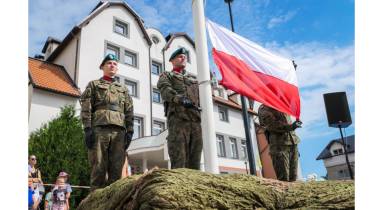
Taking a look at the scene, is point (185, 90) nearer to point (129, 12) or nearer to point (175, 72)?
point (175, 72)

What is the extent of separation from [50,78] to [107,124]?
15.8 m

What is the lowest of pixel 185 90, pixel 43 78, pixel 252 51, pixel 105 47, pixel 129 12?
pixel 185 90

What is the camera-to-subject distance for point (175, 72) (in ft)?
15.3

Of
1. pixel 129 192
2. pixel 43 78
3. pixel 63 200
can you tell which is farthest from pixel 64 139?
pixel 129 192

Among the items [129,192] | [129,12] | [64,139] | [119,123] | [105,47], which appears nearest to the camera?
[129,192]

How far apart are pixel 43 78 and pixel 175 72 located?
1549 centimetres

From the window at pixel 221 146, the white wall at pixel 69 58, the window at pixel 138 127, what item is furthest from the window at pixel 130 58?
the window at pixel 221 146

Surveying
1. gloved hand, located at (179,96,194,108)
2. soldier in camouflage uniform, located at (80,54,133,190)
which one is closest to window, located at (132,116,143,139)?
soldier in camouflage uniform, located at (80,54,133,190)

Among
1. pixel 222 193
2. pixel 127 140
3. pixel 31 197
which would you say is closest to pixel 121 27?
pixel 31 197

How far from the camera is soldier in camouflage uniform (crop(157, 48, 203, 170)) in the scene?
4.19 metres

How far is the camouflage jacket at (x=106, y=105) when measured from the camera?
13.9ft

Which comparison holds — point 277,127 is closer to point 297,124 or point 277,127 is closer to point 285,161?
point 297,124

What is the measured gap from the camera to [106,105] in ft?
14.4

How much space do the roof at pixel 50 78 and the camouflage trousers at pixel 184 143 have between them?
14.7 meters
